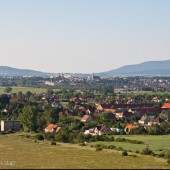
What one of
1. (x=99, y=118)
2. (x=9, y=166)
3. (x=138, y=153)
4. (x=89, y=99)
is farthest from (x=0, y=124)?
(x=89, y=99)

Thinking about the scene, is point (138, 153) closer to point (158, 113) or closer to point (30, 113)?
point (30, 113)

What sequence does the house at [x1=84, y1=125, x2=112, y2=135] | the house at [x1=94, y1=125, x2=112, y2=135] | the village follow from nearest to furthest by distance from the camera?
1. the house at [x1=94, y1=125, x2=112, y2=135]
2. the house at [x1=84, y1=125, x2=112, y2=135]
3. the village

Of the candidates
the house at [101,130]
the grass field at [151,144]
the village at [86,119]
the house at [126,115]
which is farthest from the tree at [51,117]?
the grass field at [151,144]

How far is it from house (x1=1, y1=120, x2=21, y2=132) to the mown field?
58.7 ft

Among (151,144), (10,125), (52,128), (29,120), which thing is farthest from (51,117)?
(151,144)

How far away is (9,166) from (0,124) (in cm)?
3943

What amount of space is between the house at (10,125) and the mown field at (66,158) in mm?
17903

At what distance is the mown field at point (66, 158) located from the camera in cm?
3800

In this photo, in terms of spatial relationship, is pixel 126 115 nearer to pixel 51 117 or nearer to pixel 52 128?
pixel 51 117

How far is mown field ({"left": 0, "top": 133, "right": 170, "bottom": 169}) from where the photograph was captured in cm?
3800

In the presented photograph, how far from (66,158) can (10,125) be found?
103ft

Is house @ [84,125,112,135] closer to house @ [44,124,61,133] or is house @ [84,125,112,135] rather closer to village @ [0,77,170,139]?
village @ [0,77,170,139]

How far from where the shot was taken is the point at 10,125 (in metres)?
72.8

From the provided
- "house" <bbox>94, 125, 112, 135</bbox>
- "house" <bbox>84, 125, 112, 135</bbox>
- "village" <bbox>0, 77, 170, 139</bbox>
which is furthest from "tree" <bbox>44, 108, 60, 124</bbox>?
"house" <bbox>94, 125, 112, 135</bbox>
